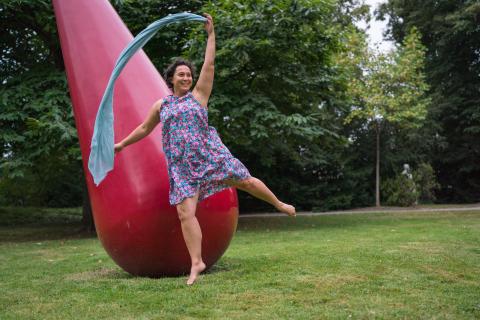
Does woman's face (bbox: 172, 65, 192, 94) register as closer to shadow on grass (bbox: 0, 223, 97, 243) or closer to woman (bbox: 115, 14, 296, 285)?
woman (bbox: 115, 14, 296, 285)

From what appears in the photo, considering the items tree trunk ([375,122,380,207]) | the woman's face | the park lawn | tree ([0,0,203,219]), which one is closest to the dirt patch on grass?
the park lawn

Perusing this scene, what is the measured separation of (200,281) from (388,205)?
53.1ft

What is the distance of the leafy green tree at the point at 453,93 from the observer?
818 inches

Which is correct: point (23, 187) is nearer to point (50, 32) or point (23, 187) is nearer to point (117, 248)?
point (50, 32)

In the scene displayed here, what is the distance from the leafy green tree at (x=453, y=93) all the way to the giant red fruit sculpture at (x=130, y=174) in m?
17.5

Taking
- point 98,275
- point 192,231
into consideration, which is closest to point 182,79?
point 192,231

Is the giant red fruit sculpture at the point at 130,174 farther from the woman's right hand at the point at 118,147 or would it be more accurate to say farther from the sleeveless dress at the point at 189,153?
the sleeveless dress at the point at 189,153

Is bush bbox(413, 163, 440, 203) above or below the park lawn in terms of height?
above

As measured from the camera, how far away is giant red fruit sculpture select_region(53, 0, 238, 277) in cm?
438

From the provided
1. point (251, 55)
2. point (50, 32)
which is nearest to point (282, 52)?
point (251, 55)

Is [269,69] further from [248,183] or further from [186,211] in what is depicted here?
[186,211]

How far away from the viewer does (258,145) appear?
1275 centimetres

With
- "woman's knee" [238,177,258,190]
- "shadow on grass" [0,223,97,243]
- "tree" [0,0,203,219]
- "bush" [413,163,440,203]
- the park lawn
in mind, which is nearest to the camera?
the park lawn

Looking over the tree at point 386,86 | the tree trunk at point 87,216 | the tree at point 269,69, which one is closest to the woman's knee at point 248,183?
the tree at point 269,69
